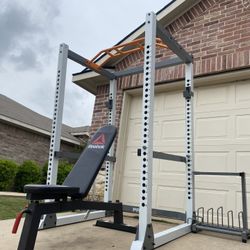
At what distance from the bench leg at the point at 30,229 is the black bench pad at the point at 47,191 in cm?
9

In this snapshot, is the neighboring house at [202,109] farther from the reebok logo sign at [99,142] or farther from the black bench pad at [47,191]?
the black bench pad at [47,191]

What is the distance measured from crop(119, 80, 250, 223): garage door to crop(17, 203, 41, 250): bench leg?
8.81 ft

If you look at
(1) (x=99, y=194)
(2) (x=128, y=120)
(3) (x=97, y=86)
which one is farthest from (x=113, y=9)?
(1) (x=99, y=194)

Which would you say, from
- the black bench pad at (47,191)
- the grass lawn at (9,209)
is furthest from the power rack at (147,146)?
the grass lawn at (9,209)

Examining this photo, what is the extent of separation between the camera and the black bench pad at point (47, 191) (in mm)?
1968

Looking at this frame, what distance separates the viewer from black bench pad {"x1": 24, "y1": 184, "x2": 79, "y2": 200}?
1.97 m

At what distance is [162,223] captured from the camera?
3760 millimetres

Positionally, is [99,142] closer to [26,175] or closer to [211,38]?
[211,38]

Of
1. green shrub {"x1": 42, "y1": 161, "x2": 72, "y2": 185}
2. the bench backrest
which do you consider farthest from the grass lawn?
green shrub {"x1": 42, "y1": 161, "x2": 72, "y2": 185}

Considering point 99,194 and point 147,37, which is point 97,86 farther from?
point 147,37

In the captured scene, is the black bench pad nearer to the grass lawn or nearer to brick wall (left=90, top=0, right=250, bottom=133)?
the grass lawn

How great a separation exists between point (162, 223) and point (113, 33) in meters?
5.94

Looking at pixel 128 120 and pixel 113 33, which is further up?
pixel 113 33

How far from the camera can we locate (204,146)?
4172 mm
